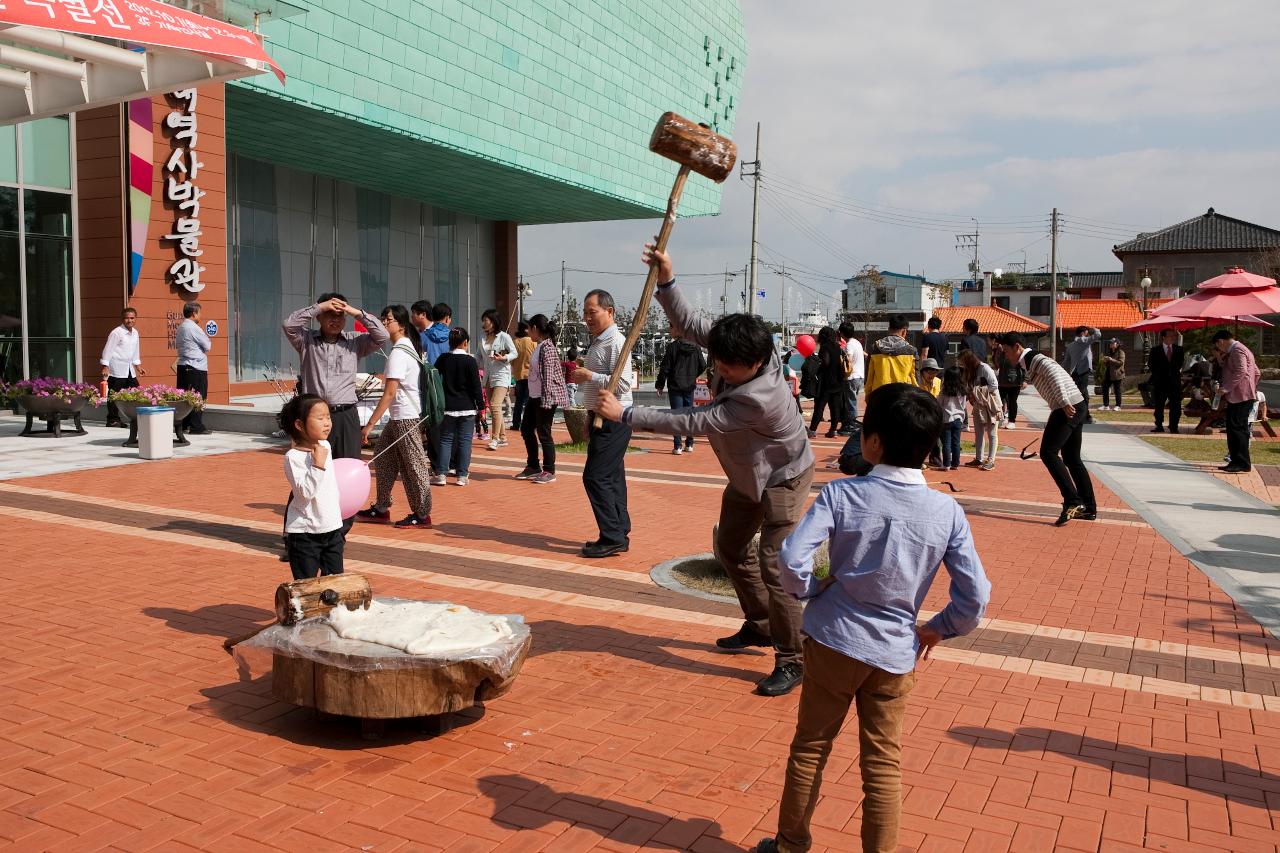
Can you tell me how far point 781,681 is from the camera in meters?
4.80

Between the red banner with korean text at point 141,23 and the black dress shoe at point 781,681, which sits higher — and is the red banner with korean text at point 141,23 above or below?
above

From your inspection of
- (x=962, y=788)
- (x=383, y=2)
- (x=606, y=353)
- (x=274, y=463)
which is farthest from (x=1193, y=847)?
(x=383, y=2)

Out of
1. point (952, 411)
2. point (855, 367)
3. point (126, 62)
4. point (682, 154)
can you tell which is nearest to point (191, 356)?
point (126, 62)

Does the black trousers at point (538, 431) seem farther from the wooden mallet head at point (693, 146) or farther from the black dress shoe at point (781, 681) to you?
the black dress shoe at point (781, 681)

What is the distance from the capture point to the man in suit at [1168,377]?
1834 cm

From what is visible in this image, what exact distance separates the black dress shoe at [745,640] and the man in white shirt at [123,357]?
12.3 metres

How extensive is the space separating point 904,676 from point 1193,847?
1262mm

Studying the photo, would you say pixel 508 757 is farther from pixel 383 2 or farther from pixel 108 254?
pixel 383 2

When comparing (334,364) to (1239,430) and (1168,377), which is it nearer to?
(1239,430)

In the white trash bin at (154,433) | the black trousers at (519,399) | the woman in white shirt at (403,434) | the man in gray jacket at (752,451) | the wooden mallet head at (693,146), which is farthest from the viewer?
the black trousers at (519,399)

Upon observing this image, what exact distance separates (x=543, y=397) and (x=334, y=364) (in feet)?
11.6

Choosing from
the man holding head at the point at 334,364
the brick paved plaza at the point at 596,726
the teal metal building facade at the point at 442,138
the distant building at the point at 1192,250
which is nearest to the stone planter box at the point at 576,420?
the brick paved plaza at the point at 596,726

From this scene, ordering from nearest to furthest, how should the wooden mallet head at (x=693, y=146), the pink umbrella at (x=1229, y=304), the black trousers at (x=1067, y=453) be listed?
the wooden mallet head at (x=693, y=146) < the black trousers at (x=1067, y=453) < the pink umbrella at (x=1229, y=304)

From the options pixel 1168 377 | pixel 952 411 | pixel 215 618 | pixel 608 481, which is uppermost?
pixel 1168 377
